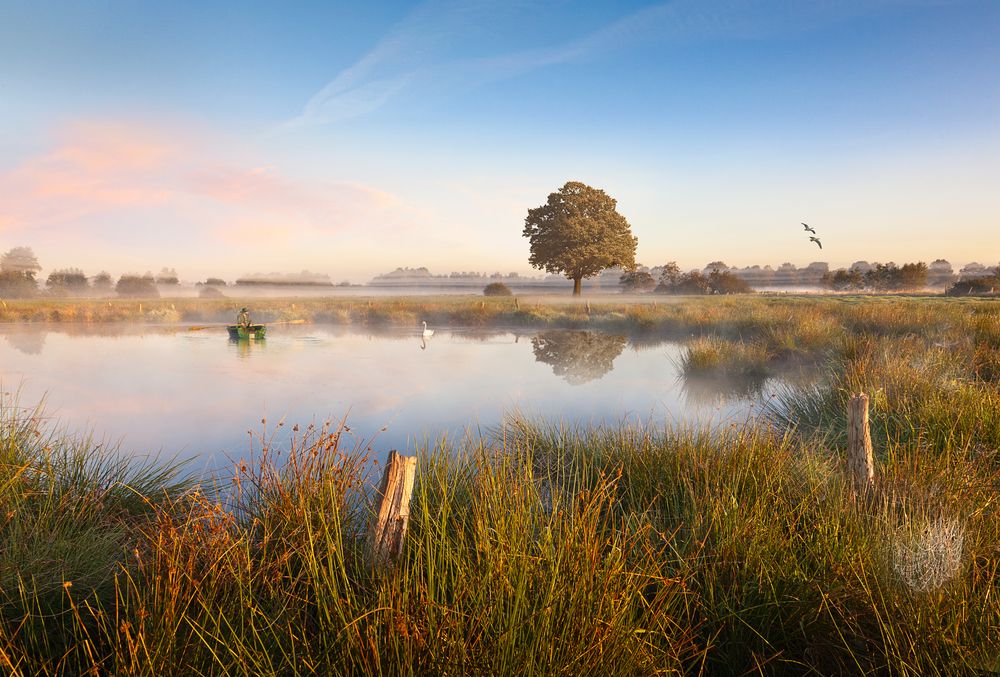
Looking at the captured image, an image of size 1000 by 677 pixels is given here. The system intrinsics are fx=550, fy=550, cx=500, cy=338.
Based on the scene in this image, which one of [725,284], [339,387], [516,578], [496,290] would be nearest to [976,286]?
[725,284]

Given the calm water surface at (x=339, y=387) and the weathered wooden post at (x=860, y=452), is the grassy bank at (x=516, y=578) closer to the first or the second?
the weathered wooden post at (x=860, y=452)

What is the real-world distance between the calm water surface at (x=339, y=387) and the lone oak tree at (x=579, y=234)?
25.0 m

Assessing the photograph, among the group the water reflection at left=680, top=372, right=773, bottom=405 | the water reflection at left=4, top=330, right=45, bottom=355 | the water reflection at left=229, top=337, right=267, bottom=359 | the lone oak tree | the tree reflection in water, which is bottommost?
the water reflection at left=680, top=372, right=773, bottom=405

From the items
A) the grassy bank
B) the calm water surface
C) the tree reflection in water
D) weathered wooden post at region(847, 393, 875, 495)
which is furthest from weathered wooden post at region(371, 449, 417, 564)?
the tree reflection in water

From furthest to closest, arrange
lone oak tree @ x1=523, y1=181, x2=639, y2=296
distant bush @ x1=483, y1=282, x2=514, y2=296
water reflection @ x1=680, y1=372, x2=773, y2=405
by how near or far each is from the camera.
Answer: distant bush @ x1=483, y1=282, x2=514, y2=296, lone oak tree @ x1=523, y1=181, x2=639, y2=296, water reflection @ x1=680, y1=372, x2=773, y2=405

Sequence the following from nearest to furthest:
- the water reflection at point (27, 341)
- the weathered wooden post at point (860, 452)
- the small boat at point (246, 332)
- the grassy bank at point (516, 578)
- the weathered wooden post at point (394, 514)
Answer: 1. the grassy bank at point (516, 578)
2. the weathered wooden post at point (394, 514)
3. the weathered wooden post at point (860, 452)
4. the water reflection at point (27, 341)
5. the small boat at point (246, 332)

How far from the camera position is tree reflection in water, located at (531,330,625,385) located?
14.5 meters

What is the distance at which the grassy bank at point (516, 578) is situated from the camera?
2385 mm

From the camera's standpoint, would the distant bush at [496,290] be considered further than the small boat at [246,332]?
Yes

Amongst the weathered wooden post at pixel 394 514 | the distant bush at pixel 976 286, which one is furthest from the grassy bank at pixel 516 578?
the distant bush at pixel 976 286

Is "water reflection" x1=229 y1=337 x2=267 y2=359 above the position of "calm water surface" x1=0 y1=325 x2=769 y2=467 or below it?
above

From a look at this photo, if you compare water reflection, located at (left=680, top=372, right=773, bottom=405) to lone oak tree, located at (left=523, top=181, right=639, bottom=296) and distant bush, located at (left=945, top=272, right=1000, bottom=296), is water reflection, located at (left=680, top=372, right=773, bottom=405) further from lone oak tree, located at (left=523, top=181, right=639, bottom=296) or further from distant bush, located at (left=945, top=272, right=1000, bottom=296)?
distant bush, located at (left=945, top=272, right=1000, bottom=296)

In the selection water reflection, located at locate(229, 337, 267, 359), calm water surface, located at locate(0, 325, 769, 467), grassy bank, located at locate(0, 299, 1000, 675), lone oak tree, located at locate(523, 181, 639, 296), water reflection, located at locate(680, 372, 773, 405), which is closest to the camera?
grassy bank, located at locate(0, 299, 1000, 675)

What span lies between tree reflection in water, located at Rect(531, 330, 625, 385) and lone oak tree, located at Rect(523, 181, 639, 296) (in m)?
22.0
